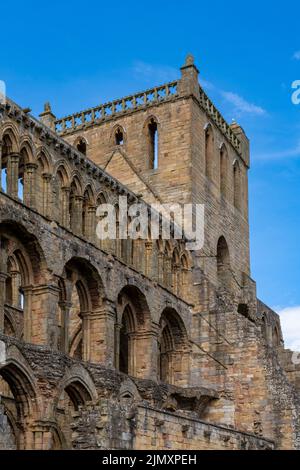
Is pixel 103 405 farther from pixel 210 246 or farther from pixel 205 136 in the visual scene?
pixel 205 136

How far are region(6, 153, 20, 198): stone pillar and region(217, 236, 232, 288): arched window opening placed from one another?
50.8 feet

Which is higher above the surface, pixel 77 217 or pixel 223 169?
pixel 223 169

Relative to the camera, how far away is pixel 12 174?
22.6 metres

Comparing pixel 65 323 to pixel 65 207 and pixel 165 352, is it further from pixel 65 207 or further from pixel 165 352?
pixel 165 352

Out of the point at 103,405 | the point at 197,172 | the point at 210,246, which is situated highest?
the point at 197,172

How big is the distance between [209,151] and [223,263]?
485cm

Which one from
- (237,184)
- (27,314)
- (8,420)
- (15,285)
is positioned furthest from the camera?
(237,184)

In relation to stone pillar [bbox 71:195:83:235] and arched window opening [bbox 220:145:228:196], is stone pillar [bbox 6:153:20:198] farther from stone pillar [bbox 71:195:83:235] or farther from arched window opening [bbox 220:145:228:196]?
arched window opening [bbox 220:145:228:196]

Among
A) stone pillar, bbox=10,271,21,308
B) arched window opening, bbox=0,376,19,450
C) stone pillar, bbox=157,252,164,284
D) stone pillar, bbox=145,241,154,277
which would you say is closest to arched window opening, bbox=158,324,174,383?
stone pillar, bbox=157,252,164,284

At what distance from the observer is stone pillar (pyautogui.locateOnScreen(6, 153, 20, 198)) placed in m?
22.5

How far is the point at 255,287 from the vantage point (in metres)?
39.1

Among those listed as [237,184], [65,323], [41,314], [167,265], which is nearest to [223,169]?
[237,184]

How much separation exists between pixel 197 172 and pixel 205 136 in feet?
8.78
